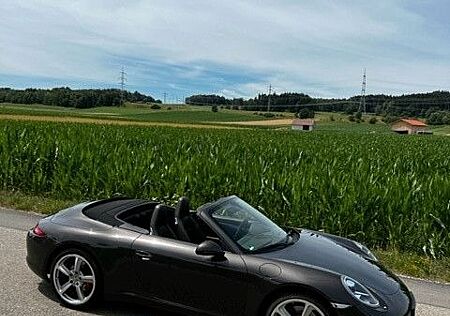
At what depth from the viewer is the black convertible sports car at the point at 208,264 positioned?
11.3 ft

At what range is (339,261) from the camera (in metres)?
3.79

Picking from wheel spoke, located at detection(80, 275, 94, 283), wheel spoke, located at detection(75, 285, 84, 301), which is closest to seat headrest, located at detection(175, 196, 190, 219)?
wheel spoke, located at detection(80, 275, 94, 283)

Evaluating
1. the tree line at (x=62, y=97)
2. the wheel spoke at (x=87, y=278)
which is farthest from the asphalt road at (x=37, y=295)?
the tree line at (x=62, y=97)

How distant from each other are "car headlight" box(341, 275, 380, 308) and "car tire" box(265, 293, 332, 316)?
233mm

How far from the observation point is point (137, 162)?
9438 mm

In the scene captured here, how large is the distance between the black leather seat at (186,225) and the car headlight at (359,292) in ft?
4.06

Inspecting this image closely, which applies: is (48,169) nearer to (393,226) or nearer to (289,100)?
(393,226)

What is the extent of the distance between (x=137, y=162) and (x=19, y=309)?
561 cm

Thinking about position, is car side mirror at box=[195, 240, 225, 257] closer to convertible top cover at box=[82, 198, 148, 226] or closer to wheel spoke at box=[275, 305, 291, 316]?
wheel spoke at box=[275, 305, 291, 316]

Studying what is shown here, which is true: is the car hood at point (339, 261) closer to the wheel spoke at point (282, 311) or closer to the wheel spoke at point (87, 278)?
the wheel spoke at point (282, 311)

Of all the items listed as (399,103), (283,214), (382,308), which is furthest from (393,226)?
(399,103)

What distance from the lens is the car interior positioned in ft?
12.9

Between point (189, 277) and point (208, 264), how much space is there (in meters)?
0.21

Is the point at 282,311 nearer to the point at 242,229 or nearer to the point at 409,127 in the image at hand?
the point at 242,229
